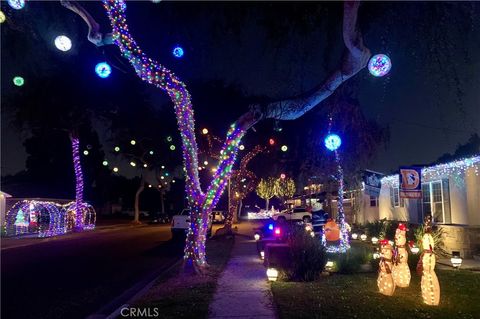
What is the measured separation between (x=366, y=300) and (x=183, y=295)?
11.4 ft

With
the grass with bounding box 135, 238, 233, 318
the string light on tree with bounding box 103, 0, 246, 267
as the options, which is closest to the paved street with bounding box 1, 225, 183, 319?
the grass with bounding box 135, 238, 233, 318

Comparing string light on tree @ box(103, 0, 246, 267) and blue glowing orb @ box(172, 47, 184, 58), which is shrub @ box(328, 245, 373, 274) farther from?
blue glowing orb @ box(172, 47, 184, 58)

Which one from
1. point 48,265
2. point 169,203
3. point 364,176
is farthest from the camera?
point 169,203

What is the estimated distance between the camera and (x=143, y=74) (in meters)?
11.3

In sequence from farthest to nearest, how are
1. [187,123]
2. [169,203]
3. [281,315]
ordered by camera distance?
[169,203], [187,123], [281,315]

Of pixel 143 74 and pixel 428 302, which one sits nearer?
pixel 428 302

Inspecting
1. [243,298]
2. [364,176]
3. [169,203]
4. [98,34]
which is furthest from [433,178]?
[169,203]

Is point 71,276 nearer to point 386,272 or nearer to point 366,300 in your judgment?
point 366,300

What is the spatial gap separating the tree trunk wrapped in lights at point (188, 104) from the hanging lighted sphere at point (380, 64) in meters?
0.70

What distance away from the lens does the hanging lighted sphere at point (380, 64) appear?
27.0ft

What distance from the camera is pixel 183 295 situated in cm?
918

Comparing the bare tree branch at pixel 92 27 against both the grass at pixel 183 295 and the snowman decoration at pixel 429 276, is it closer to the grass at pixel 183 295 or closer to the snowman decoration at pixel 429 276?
the grass at pixel 183 295

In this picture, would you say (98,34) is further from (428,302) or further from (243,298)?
(428,302)

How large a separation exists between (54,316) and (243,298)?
344 centimetres
